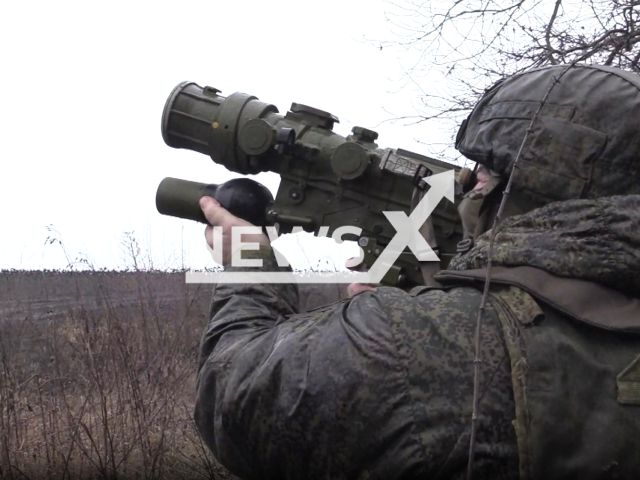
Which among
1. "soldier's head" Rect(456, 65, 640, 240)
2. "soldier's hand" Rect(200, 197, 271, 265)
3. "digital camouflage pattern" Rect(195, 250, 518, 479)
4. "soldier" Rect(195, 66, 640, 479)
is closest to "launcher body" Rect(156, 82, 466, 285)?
"soldier's hand" Rect(200, 197, 271, 265)

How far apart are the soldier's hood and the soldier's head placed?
0.30ft

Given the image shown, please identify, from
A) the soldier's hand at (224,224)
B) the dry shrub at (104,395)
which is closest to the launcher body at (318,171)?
the soldier's hand at (224,224)

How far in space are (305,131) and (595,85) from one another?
1461 millimetres

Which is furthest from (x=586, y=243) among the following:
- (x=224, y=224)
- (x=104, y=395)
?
(x=104, y=395)

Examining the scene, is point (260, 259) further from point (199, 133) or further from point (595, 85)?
point (199, 133)

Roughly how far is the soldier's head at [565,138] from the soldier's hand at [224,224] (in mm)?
653

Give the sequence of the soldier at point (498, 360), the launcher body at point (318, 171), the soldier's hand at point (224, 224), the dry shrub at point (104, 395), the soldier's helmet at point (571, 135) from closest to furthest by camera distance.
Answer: the soldier at point (498, 360) < the soldier's helmet at point (571, 135) < the soldier's hand at point (224, 224) < the launcher body at point (318, 171) < the dry shrub at point (104, 395)

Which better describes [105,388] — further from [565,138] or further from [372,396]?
[565,138]

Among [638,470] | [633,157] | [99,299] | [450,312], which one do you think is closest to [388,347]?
[450,312]

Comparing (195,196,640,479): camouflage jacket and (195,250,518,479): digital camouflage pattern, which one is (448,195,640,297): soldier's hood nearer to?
(195,196,640,479): camouflage jacket

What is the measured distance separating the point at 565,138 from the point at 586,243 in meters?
0.27

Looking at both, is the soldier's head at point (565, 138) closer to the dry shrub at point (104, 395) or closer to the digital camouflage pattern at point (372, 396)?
the digital camouflage pattern at point (372, 396)

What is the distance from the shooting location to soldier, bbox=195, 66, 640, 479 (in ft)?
4.07

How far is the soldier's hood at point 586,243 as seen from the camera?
1.32 m
